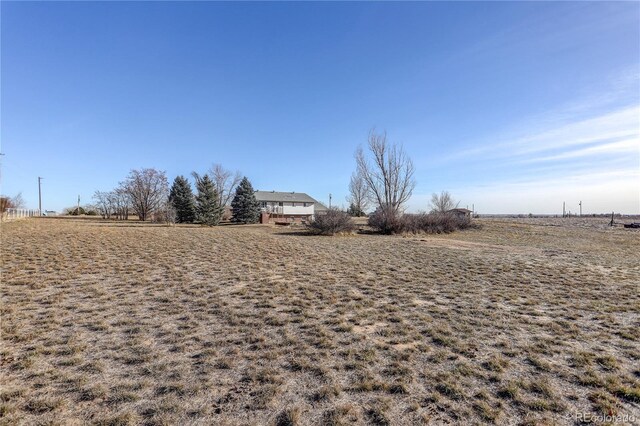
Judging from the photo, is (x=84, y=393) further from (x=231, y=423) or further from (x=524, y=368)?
(x=524, y=368)

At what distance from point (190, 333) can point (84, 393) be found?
141cm

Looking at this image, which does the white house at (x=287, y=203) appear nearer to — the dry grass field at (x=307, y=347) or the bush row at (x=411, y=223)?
the bush row at (x=411, y=223)

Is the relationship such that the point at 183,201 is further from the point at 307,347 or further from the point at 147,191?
the point at 307,347

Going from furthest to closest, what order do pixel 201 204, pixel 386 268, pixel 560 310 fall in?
pixel 201 204, pixel 386 268, pixel 560 310

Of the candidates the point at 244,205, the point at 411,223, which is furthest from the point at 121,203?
the point at 411,223

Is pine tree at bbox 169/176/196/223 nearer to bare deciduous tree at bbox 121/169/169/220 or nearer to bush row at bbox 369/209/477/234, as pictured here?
bare deciduous tree at bbox 121/169/169/220

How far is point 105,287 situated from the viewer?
5.96m

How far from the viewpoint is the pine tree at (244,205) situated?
37375 millimetres

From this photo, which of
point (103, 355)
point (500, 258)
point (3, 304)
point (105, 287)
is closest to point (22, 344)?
point (103, 355)

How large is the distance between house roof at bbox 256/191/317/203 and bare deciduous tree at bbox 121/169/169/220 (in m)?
15.7

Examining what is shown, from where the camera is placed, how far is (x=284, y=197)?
56.4 meters

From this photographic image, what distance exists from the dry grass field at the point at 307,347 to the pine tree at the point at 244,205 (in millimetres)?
29760

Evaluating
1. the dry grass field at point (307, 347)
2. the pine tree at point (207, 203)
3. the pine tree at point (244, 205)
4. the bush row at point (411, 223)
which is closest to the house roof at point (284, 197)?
the pine tree at point (244, 205)

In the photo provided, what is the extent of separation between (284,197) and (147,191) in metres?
22.5
